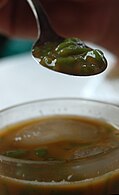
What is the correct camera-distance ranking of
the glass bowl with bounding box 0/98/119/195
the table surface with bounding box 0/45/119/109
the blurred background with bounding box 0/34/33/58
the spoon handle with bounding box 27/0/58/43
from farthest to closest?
1. the blurred background with bounding box 0/34/33/58
2. the table surface with bounding box 0/45/119/109
3. the spoon handle with bounding box 27/0/58/43
4. the glass bowl with bounding box 0/98/119/195

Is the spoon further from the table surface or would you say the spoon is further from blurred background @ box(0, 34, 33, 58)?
blurred background @ box(0, 34, 33, 58)

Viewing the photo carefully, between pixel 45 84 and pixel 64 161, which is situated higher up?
pixel 64 161

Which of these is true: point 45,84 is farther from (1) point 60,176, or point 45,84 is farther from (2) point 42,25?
(1) point 60,176

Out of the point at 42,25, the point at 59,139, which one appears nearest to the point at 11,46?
the point at 42,25

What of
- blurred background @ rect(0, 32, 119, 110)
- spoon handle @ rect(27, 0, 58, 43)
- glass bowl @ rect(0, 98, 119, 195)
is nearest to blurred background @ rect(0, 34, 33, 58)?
blurred background @ rect(0, 32, 119, 110)

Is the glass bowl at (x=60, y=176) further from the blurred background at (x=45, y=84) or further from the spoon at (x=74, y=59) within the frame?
the blurred background at (x=45, y=84)

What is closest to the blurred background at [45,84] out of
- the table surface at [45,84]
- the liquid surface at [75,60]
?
the table surface at [45,84]
